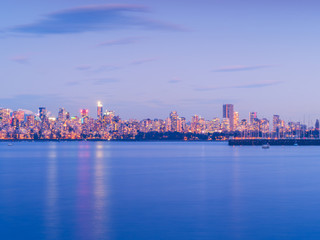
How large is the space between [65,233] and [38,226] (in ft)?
8.59

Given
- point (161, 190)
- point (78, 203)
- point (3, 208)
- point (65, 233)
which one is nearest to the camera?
point (65, 233)

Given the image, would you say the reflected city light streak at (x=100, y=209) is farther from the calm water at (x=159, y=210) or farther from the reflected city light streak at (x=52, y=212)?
the reflected city light streak at (x=52, y=212)

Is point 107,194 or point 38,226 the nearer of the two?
point 38,226

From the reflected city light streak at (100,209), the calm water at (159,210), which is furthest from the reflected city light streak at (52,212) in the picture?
the reflected city light streak at (100,209)

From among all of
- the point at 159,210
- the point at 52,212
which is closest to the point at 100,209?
the point at 52,212

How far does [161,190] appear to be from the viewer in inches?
1580

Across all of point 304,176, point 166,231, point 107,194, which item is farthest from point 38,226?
point 304,176

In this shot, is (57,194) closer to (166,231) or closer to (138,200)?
(138,200)

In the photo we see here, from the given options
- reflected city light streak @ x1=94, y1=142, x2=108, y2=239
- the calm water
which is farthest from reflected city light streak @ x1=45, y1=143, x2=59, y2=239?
reflected city light streak @ x1=94, y1=142, x2=108, y2=239

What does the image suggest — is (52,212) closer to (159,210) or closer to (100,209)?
(100,209)

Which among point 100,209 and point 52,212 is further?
point 100,209

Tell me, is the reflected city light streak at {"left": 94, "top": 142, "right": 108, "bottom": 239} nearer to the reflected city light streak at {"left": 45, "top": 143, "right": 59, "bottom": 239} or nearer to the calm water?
the calm water

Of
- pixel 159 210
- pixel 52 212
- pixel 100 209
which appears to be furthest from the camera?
pixel 100 209

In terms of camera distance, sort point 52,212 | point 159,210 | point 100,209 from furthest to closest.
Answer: point 100,209 → point 159,210 → point 52,212
